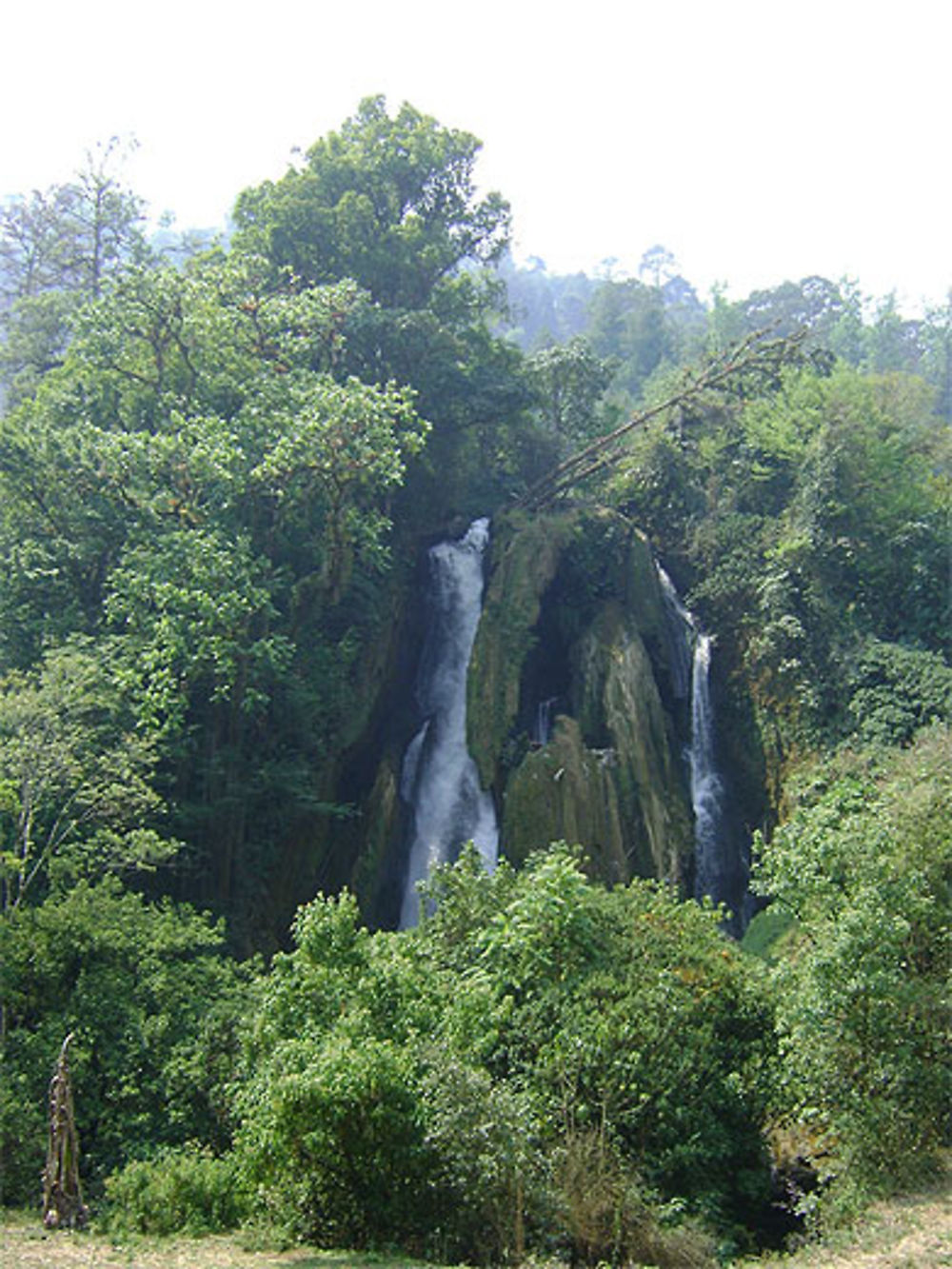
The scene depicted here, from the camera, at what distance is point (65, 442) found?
18.7 m

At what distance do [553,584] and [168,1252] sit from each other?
675 inches

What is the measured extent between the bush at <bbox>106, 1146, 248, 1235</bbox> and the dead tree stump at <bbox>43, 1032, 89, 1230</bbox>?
1.11 ft

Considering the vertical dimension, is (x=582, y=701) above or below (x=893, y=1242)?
above

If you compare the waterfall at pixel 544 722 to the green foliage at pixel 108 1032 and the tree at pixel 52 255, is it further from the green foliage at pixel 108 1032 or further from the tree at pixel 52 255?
the tree at pixel 52 255

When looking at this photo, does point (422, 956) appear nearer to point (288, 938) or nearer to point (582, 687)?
point (288, 938)

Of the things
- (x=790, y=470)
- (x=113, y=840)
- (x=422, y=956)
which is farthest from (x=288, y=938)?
(x=790, y=470)

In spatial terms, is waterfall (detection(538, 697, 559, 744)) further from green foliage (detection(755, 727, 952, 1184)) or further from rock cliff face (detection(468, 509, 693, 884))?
green foliage (detection(755, 727, 952, 1184))

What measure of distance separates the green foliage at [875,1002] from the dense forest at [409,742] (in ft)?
0.16

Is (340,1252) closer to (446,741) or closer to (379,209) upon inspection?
(446,741)

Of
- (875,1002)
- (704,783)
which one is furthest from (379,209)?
(875,1002)

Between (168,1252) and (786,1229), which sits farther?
(786,1229)

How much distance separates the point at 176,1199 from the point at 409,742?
41.8 ft

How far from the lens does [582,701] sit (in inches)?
837

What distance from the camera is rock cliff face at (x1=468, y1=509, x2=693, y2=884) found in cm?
1916
